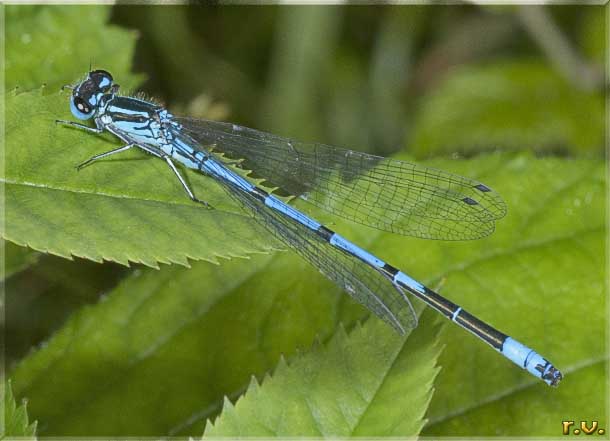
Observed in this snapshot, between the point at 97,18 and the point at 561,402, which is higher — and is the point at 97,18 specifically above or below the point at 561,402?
above

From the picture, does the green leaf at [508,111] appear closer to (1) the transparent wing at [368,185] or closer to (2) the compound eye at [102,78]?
(1) the transparent wing at [368,185]

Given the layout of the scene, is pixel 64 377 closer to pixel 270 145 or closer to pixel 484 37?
pixel 270 145

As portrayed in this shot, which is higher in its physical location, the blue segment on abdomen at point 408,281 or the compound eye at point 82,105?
the blue segment on abdomen at point 408,281

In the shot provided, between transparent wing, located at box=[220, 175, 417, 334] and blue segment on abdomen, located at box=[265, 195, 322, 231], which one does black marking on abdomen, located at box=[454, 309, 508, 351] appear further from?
blue segment on abdomen, located at box=[265, 195, 322, 231]

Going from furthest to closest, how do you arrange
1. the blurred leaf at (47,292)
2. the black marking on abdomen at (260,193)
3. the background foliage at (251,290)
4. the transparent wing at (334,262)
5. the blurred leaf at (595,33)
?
the blurred leaf at (595,33) → the blurred leaf at (47,292) → the black marking on abdomen at (260,193) → the transparent wing at (334,262) → the background foliage at (251,290)

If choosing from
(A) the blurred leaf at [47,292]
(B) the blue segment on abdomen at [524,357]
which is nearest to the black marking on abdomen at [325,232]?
(B) the blue segment on abdomen at [524,357]

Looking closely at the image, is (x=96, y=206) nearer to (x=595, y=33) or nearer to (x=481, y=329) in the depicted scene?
(x=481, y=329)

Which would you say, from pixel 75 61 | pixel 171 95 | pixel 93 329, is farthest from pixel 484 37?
pixel 93 329
